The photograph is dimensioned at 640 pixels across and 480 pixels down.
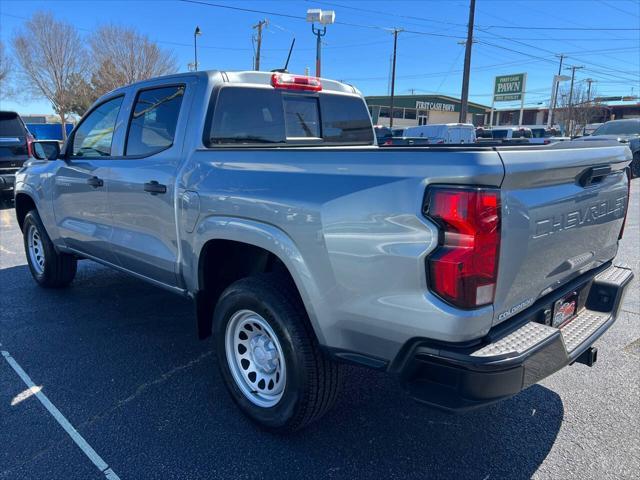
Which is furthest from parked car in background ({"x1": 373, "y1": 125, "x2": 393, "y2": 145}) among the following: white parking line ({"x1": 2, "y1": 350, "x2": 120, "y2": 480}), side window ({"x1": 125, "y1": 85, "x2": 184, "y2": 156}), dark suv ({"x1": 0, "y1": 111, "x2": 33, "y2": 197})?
dark suv ({"x1": 0, "y1": 111, "x2": 33, "y2": 197})

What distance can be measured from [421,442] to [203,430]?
4.06 feet

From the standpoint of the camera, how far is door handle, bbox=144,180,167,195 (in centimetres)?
312

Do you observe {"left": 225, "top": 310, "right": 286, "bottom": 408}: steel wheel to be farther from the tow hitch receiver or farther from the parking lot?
the tow hitch receiver

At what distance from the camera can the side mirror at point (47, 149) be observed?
4.47m

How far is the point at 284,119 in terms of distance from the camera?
3.57 metres

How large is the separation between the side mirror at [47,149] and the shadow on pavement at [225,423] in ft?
5.28

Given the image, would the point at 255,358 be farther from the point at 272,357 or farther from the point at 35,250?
the point at 35,250

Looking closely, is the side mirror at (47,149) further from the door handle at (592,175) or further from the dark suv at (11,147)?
the dark suv at (11,147)

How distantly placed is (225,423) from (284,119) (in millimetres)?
2131

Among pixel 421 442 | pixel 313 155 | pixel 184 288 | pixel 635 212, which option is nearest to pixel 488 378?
pixel 421 442

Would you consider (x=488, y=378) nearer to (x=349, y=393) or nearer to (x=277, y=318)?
(x=277, y=318)

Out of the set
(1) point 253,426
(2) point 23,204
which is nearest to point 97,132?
(2) point 23,204

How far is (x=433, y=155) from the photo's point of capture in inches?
74.2

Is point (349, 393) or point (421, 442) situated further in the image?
point (349, 393)
